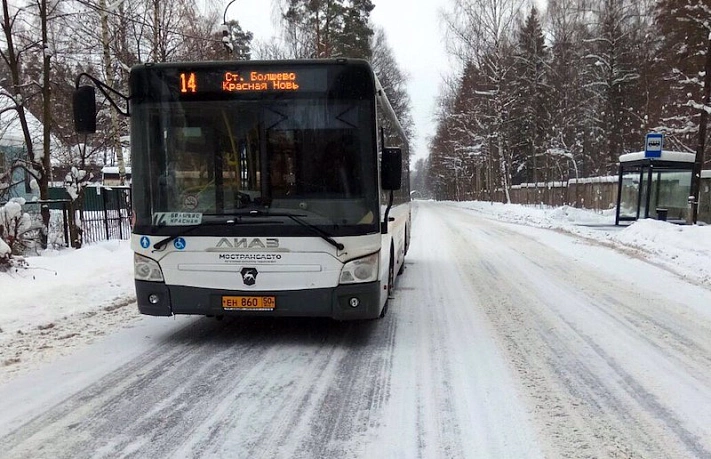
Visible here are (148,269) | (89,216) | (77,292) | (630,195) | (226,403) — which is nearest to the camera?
(226,403)

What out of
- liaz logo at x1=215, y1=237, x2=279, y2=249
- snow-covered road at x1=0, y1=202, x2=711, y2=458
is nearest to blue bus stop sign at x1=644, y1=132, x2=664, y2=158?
snow-covered road at x1=0, y1=202, x2=711, y2=458

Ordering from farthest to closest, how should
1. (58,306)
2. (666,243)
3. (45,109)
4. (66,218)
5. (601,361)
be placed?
1. (666,243)
2. (66,218)
3. (45,109)
4. (58,306)
5. (601,361)

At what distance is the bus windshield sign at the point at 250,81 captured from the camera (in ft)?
17.0

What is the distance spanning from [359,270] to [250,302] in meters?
1.13

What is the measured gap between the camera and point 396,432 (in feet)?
11.5

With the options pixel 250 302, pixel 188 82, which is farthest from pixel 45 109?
pixel 250 302

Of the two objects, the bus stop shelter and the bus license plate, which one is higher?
the bus stop shelter

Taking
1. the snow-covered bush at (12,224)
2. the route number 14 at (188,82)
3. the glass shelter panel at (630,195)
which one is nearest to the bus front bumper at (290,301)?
the route number 14 at (188,82)

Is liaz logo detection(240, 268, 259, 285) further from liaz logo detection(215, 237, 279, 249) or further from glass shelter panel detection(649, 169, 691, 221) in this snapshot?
glass shelter panel detection(649, 169, 691, 221)

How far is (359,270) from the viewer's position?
5188mm

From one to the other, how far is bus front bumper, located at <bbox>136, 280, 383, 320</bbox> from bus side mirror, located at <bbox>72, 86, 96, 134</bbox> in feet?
5.80

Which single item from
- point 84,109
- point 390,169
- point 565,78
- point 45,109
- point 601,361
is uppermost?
point 565,78

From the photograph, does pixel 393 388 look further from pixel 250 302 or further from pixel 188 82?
pixel 188 82

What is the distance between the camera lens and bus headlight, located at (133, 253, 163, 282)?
534 cm
